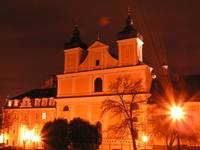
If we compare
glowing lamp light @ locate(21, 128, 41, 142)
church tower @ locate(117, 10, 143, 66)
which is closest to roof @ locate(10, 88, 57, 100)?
glowing lamp light @ locate(21, 128, 41, 142)

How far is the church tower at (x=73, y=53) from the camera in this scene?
145 feet

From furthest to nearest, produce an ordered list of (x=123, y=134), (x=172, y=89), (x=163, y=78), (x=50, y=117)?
1. (x=50, y=117)
2. (x=163, y=78)
3. (x=172, y=89)
4. (x=123, y=134)

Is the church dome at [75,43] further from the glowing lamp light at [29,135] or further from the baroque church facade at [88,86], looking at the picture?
the glowing lamp light at [29,135]

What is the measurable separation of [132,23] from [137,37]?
3.70 metres

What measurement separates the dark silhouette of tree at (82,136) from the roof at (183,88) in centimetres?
1141

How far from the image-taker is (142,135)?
35000 mm

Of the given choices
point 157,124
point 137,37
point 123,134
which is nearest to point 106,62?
point 137,37

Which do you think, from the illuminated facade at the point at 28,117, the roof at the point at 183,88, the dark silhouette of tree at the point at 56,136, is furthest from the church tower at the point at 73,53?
the dark silhouette of tree at the point at 56,136

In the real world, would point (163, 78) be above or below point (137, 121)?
above

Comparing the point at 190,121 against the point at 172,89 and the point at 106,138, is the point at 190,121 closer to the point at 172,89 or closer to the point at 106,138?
the point at 172,89

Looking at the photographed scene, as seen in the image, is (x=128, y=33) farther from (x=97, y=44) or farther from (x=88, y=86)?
(x=88, y=86)

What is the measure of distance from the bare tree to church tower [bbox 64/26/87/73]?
825 centimetres

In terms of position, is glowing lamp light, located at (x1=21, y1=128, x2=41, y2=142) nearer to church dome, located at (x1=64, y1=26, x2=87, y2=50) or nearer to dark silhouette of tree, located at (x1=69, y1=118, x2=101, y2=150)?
church dome, located at (x1=64, y1=26, x2=87, y2=50)

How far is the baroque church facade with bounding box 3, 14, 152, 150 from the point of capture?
3788 centimetres
